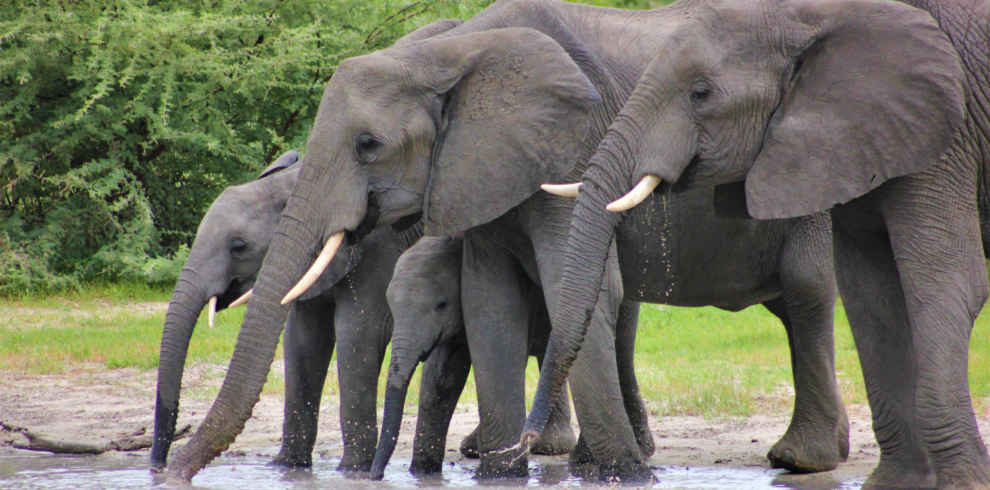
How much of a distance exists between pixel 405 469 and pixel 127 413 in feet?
9.37

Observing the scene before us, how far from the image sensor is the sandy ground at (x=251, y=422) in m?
6.94

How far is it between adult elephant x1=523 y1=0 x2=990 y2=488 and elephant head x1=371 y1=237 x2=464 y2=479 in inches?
61.7

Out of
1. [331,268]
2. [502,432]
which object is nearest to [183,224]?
[331,268]

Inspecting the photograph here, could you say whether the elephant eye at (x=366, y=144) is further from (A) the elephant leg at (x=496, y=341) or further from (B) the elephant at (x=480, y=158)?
(A) the elephant leg at (x=496, y=341)

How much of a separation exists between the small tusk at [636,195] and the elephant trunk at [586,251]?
0.07 m

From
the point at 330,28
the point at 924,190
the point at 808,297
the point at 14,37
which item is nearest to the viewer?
the point at 924,190

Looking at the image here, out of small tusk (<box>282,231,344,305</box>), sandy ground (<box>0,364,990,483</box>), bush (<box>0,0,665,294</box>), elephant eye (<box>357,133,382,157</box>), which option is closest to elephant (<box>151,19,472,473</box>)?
sandy ground (<box>0,364,990,483</box>)

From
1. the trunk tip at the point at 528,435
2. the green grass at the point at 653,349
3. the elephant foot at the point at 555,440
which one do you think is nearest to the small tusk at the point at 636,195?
the trunk tip at the point at 528,435

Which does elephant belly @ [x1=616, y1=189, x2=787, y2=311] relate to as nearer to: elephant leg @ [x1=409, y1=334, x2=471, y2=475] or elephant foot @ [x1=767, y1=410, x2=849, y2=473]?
elephant foot @ [x1=767, y1=410, x2=849, y2=473]

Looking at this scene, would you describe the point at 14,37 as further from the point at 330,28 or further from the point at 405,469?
the point at 405,469

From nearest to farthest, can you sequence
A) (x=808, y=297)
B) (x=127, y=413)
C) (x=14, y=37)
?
(x=808, y=297), (x=127, y=413), (x=14, y=37)

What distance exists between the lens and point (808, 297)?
625 cm

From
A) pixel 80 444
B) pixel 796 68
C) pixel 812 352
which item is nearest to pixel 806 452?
pixel 812 352

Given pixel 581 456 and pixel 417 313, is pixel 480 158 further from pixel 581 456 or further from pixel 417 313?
pixel 581 456
